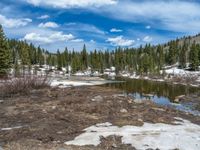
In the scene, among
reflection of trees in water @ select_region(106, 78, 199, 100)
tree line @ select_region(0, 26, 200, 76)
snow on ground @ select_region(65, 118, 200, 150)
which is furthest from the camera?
tree line @ select_region(0, 26, 200, 76)

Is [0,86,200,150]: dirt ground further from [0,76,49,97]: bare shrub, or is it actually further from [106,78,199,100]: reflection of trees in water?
[106,78,199,100]: reflection of trees in water

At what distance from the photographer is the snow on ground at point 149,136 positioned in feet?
43.6

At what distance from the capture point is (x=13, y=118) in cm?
1892

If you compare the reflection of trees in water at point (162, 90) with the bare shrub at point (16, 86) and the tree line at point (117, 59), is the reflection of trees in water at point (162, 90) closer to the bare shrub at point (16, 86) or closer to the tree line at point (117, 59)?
the bare shrub at point (16, 86)

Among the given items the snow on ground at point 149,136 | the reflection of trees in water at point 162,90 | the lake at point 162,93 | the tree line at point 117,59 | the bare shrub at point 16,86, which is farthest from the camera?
the tree line at point 117,59

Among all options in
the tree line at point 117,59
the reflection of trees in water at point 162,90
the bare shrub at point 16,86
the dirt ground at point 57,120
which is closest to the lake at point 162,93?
the reflection of trees in water at point 162,90

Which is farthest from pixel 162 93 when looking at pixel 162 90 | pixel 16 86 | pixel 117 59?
pixel 117 59

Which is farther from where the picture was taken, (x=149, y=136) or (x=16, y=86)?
(x=16, y=86)

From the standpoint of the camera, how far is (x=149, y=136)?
14594 millimetres

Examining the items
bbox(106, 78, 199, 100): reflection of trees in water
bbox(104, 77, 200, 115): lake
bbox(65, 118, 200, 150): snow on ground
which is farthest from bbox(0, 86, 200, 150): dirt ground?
bbox(106, 78, 199, 100): reflection of trees in water

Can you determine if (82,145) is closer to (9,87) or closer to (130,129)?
(130,129)

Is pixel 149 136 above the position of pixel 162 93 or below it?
above

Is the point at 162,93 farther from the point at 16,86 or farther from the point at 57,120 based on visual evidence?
the point at 57,120

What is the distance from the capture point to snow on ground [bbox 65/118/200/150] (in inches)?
523
